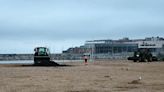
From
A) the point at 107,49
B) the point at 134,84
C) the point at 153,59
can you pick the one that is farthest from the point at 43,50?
the point at 107,49

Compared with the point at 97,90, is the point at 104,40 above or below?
above

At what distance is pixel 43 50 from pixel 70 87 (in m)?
37.4

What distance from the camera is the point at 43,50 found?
56.6 metres

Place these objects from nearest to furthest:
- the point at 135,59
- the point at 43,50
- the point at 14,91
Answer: the point at 14,91
the point at 43,50
the point at 135,59

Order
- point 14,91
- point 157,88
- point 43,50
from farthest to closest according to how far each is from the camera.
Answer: point 43,50, point 157,88, point 14,91

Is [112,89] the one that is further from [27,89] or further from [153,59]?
[153,59]

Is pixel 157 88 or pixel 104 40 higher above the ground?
pixel 104 40

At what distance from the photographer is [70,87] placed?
19391 millimetres

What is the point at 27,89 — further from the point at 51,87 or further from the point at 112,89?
the point at 112,89

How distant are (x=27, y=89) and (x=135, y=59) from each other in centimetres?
5458

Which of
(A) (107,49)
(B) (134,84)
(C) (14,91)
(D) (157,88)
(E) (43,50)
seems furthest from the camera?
(A) (107,49)

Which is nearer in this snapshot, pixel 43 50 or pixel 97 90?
pixel 97 90

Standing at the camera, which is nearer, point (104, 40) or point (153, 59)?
point (153, 59)

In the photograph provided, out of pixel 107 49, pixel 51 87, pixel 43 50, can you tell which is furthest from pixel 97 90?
pixel 107 49
